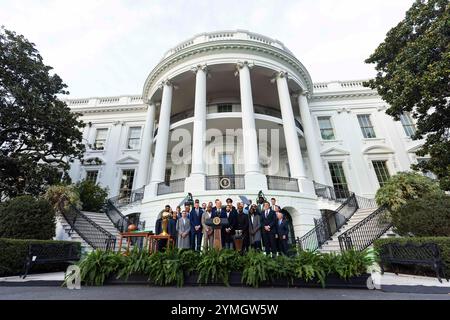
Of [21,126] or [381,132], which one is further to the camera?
Result: [381,132]

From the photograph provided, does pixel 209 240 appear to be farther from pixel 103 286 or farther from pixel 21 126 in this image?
pixel 21 126

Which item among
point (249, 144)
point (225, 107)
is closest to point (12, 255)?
point (249, 144)

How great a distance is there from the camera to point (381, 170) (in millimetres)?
17297

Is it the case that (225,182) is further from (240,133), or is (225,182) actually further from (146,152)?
(146,152)

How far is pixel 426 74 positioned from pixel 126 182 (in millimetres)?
20147

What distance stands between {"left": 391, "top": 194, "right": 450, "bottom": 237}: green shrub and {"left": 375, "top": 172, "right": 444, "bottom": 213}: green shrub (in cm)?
243

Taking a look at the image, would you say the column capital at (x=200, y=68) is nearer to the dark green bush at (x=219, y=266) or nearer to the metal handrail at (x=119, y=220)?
the metal handrail at (x=119, y=220)

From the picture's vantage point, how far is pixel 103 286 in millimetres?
4465

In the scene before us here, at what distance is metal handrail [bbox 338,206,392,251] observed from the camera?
8.91 meters

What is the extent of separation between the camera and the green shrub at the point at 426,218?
6590 mm

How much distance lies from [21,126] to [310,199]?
668 inches

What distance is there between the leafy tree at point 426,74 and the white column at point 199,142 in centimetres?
998

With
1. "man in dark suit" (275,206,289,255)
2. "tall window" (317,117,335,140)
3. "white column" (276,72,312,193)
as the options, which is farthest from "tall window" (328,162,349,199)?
"man in dark suit" (275,206,289,255)
